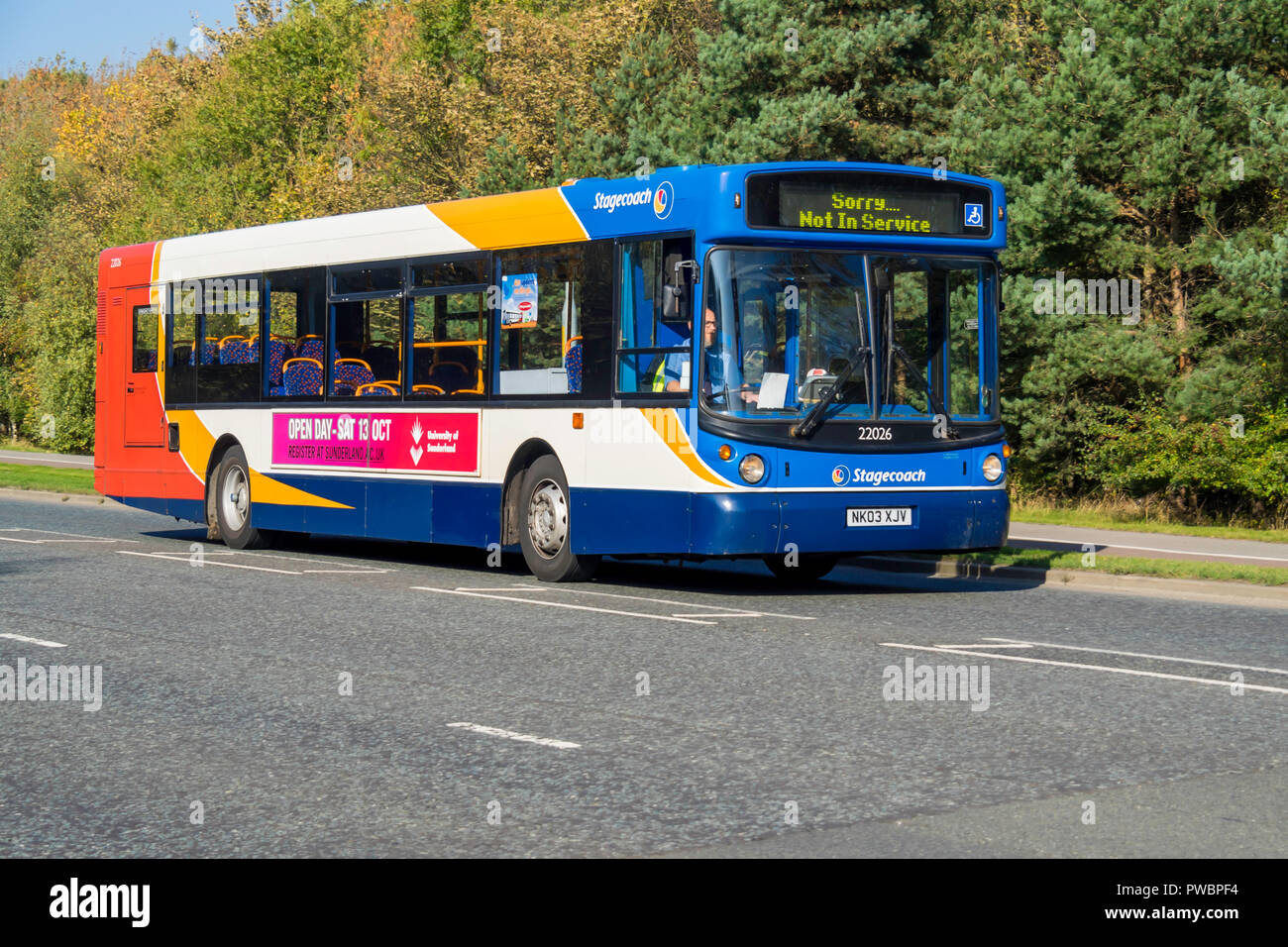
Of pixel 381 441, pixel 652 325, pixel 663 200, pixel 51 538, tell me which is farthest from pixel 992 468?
pixel 51 538

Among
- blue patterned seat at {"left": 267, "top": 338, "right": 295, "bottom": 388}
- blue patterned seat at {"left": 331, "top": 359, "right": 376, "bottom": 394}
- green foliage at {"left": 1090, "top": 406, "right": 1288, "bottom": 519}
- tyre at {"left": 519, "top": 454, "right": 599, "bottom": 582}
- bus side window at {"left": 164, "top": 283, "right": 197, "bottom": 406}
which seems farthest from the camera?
green foliage at {"left": 1090, "top": 406, "right": 1288, "bottom": 519}

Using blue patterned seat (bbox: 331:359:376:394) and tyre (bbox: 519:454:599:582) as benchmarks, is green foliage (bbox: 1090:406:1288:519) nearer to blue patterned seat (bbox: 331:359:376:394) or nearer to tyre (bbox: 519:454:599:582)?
tyre (bbox: 519:454:599:582)

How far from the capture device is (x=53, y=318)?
2186 inches

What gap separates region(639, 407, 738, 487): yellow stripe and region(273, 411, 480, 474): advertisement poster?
2545 mm

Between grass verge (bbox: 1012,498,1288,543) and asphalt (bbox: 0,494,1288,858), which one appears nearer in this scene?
asphalt (bbox: 0,494,1288,858)

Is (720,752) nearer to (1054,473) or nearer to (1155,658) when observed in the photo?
(1155,658)

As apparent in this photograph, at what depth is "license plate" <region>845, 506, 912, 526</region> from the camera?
1376cm

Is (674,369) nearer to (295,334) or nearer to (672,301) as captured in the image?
(672,301)

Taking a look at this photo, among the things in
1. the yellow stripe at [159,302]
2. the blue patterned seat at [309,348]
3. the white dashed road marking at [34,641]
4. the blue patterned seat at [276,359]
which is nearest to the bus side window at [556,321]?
the blue patterned seat at [309,348]

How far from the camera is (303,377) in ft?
59.6

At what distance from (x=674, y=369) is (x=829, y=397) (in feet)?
4.10

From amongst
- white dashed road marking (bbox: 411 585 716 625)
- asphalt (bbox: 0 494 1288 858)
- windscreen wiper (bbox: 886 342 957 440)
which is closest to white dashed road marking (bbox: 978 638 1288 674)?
asphalt (bbox: 0 494 1288 858)
